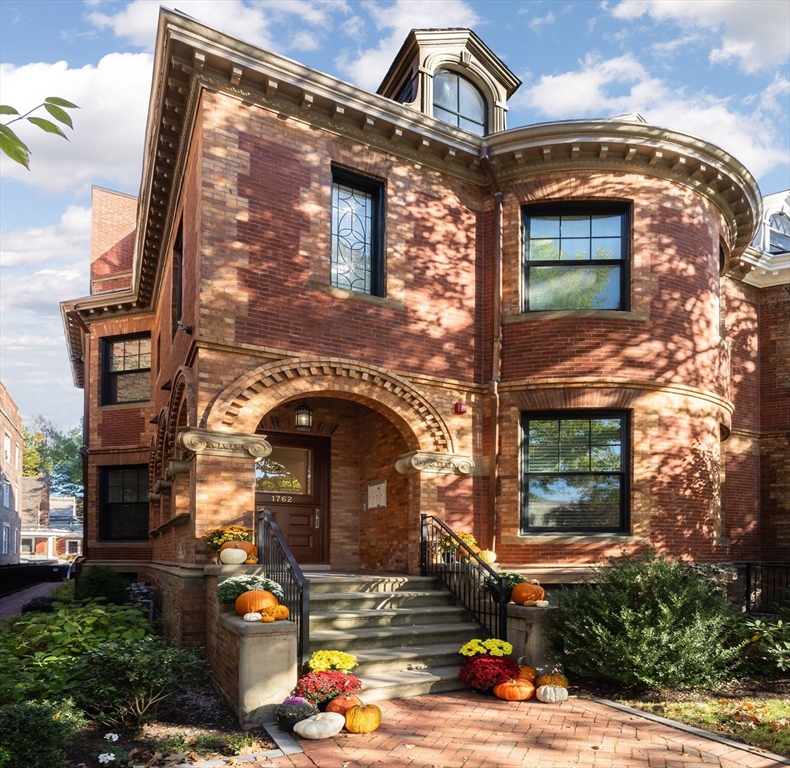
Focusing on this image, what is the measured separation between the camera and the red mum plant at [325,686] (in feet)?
22.6

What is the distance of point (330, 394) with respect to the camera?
1063 cm

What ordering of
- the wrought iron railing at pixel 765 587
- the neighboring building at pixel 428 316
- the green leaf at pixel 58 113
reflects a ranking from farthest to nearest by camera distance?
the wrought iron railing at pixel 765 587, the neighboring building at pixel 428 316, the green leaf at pixel 58 113

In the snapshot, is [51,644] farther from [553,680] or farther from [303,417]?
[553,680]

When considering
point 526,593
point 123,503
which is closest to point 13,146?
point 526,593

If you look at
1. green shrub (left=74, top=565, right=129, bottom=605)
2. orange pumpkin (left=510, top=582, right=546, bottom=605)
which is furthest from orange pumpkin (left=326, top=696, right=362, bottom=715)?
green shrub (left=74, top=565, right=129, bottom=605)

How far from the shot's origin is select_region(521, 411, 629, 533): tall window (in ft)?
37.0

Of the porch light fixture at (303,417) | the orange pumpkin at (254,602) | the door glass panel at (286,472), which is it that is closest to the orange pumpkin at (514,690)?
the orange pumpkin at (254,602)

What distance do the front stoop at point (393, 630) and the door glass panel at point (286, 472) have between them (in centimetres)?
268

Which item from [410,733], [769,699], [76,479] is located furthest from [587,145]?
[76,479]

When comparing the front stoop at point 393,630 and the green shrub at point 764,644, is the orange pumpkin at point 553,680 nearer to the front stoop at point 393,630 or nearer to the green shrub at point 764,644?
the front stoop at point 393,630

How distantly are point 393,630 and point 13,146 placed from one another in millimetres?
7305

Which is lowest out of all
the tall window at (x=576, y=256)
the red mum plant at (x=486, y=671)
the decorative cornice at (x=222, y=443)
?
the red mum plant at (x=486, y=671)

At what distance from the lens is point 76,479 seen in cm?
8450

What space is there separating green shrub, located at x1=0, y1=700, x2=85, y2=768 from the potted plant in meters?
1.85
